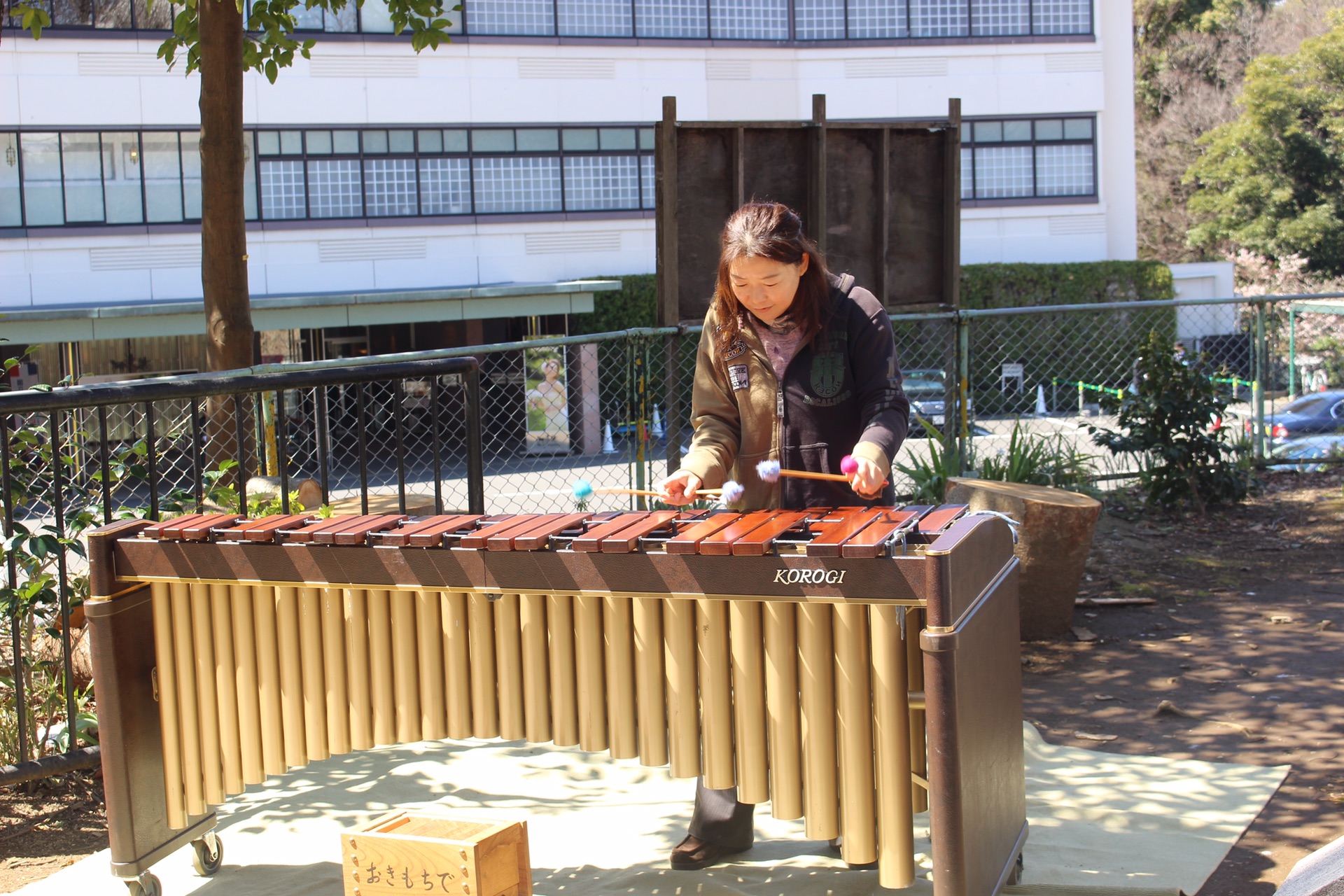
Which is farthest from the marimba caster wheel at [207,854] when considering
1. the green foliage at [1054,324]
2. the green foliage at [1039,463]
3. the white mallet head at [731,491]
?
the green foliage at [1054,324]

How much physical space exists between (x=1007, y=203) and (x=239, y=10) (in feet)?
65.3

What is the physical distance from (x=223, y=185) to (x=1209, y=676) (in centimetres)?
517

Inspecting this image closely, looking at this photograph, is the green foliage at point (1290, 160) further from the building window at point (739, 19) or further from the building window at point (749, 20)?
the building window at point (749, 20)

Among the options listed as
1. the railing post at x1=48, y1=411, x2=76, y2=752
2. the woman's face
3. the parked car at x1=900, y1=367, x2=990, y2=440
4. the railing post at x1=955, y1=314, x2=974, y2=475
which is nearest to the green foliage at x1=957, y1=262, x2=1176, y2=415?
the parked car at x1=900, y1=367, x2=990, y2=440

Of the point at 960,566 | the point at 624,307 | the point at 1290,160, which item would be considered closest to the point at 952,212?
the point at 960,566

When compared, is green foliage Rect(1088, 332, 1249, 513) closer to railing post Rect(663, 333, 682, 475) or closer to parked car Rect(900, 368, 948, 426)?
railing post Rect(663, 333, 682, 475)

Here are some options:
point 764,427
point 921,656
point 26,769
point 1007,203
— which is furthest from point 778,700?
point 1007,203

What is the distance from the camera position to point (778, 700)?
2.99m

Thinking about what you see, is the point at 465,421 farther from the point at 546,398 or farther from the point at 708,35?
the point at 708,35

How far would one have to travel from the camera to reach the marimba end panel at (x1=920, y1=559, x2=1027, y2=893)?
2816 millimetres

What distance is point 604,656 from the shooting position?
10.5 ft

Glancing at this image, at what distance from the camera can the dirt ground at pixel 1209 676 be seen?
4.06m

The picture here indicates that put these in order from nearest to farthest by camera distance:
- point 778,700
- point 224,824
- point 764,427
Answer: point 778,700 < point 764,427 < point 224,824

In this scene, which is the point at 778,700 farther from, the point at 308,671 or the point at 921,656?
the point at 308,671
